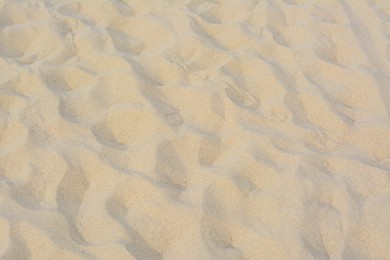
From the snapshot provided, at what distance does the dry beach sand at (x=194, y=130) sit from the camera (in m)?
1.96

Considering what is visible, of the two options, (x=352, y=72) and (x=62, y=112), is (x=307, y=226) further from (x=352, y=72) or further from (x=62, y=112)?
(x=62, y=112)

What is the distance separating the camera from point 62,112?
2.47 metres

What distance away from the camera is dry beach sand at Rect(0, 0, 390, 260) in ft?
6.43

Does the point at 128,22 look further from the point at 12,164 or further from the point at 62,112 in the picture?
the point at 12,164

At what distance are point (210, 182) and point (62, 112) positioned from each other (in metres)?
0.89

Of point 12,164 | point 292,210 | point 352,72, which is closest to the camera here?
A: point 292,210

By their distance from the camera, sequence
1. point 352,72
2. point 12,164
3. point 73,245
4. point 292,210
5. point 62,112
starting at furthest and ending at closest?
point 352,72 < point 62,112 < point 12,164 < point 292,210 < point 73,245

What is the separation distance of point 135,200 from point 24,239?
48 cm

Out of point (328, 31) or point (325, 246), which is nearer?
point (325, 246)

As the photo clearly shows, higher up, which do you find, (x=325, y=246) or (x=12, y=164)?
(x=325, y=246)

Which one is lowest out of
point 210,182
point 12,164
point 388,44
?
point 12,164

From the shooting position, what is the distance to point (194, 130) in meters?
2.40

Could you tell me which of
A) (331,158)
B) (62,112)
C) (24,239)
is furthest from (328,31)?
(24,239)

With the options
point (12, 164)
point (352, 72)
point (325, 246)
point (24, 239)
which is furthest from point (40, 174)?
point (352, 72)
